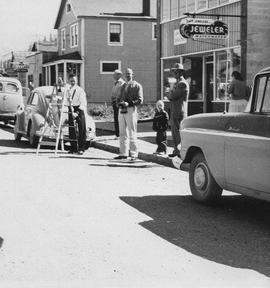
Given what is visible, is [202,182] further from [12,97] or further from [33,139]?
[12,97]

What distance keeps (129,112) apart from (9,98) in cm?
1388

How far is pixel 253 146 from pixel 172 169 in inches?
209

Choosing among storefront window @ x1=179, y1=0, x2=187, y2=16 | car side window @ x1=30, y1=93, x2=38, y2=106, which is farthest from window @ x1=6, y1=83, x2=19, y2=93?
car side window @ x1=30, y1=93, x2=38, y2=106

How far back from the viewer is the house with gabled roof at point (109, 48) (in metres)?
42.3

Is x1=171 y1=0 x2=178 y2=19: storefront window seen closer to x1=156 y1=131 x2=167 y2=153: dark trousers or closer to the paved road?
x1=156 y1=131 x2=167 y2=153: dark trousers

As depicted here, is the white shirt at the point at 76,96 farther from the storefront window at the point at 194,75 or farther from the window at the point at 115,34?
the window at the point at 115,34

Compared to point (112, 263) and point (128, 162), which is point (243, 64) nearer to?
point (128, 162)

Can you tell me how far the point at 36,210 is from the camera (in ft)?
23.9

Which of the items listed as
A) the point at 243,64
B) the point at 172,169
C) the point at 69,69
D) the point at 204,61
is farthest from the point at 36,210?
the point at 69,69

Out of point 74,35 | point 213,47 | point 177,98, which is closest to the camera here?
point 177,98

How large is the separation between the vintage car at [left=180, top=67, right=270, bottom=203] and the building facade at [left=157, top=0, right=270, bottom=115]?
332 inches

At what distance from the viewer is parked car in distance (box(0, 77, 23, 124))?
82.5ft

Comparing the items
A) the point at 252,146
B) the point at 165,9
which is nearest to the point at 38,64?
the point at 165,9

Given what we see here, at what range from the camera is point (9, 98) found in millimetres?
25594
